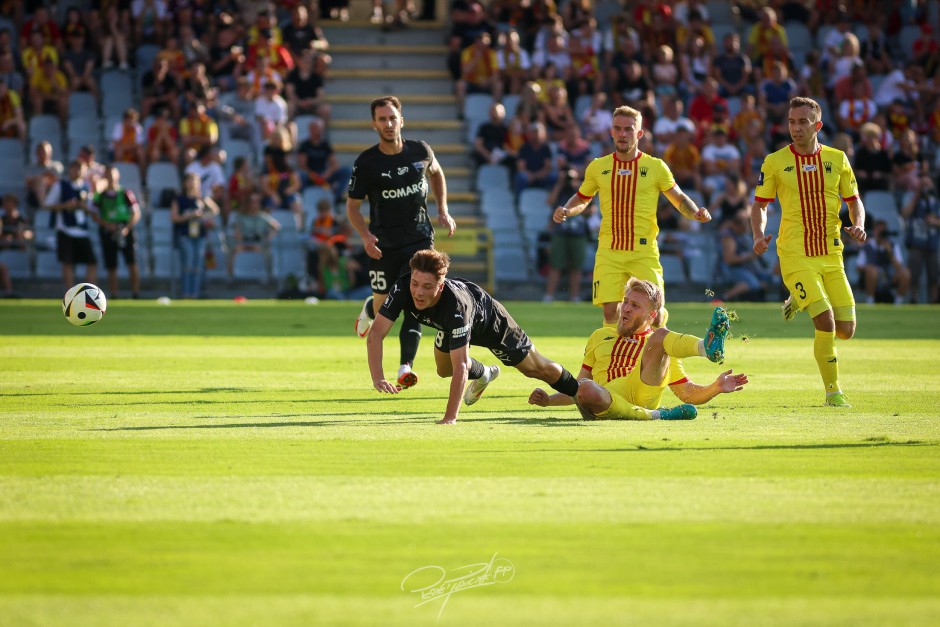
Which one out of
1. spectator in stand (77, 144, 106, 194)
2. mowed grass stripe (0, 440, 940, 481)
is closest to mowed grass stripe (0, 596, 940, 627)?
mowed grass stripe (0, 440, 940, 481)

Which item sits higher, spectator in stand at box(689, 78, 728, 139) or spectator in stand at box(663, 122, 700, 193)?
spectator in stand at box(689, 78, 728, 139)

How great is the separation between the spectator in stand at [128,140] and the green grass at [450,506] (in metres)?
14.8

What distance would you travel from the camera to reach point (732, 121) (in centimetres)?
2933

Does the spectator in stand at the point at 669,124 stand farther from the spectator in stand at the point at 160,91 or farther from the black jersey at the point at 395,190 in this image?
the black jersey at the point at 395,190

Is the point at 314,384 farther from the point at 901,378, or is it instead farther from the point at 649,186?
the point at 901,378

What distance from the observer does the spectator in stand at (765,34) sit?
101 feet

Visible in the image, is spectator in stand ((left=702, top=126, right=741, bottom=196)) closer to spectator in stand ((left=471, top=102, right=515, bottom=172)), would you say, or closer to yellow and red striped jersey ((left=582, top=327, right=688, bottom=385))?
spectator in stand ((left=471, top=102, right=515, bottom=172))

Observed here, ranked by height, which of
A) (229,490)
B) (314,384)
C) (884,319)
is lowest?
(884,319)

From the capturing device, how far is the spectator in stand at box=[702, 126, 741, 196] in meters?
27.5

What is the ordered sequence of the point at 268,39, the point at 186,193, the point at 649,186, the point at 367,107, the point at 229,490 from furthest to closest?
the point at 367,107, the point at 268,39, the point at 186,193, the point at 649,186, the point at 229,490

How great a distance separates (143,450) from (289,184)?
1902cm

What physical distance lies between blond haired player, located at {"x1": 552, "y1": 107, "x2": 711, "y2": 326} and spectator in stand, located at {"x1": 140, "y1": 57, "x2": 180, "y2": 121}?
651 inches

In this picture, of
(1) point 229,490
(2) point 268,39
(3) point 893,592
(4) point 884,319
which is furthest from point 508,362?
(2) point 268,39

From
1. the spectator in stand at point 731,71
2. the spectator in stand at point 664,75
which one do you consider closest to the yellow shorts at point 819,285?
the spectator in stand at point 664,75
